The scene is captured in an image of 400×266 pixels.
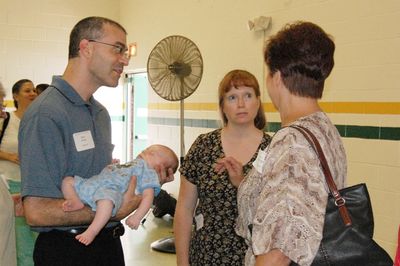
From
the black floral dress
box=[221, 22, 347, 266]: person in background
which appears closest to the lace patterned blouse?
box=[221, 22, 347, 266]: person in background

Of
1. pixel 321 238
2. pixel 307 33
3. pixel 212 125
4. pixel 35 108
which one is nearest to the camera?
pixel 321 238

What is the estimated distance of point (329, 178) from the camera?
129 cm

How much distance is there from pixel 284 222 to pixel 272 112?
10.7 ft

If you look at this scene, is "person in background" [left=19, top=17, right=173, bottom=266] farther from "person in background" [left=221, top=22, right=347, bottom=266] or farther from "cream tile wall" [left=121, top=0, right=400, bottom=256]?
"cream tile wall" [left=121, top=0, right=400, bottom=256]

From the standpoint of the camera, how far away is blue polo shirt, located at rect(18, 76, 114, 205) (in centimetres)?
165

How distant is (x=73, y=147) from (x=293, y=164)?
0.93 meters

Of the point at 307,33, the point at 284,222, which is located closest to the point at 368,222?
the point at 284,222

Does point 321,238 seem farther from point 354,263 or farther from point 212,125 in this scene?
point 212,125

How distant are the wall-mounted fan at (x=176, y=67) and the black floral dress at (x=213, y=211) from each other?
2.34m

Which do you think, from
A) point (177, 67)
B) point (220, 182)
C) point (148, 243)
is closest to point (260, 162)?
point (220, 182)

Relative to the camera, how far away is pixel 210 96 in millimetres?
5508

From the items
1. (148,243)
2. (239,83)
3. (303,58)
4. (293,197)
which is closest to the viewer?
(293,197)

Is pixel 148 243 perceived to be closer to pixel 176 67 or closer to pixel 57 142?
pixel 176 67

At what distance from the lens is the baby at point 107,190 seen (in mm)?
1699
